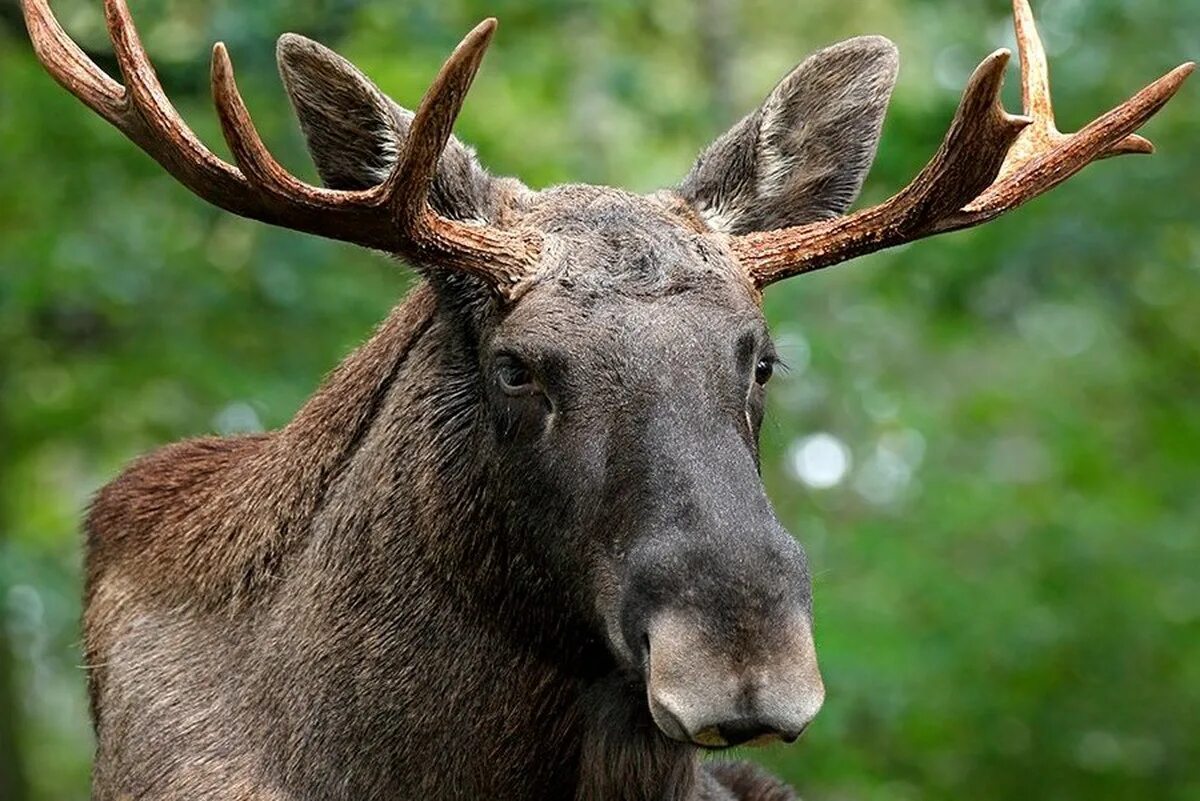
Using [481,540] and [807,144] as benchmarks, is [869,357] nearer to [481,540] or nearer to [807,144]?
[807,144]

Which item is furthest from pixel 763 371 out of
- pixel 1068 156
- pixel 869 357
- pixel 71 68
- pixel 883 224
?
pixel 869 357

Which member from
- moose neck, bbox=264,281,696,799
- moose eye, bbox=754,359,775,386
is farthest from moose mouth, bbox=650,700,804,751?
moose eye, bbox=754,359,775,386

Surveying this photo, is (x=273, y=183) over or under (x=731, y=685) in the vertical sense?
over

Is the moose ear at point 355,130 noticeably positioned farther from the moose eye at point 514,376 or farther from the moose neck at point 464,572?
the moose eye at point 514,376

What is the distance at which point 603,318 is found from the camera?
4.42m

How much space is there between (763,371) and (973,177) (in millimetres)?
706

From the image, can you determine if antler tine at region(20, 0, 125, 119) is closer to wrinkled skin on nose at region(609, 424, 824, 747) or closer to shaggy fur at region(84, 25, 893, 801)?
shaggy fur at region(84, 25, 893, 801)

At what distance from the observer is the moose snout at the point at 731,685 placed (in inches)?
152

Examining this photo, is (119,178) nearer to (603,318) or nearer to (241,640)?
(241,640)

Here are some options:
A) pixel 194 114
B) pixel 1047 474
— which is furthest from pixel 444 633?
pixel 1047 474

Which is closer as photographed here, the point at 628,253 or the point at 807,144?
the point at 628,253

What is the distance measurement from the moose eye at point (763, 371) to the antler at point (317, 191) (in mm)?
586

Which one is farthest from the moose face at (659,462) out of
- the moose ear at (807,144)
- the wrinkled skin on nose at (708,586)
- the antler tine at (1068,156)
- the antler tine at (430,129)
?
the antler tine at (1068,156)

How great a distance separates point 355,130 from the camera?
4969 mm
